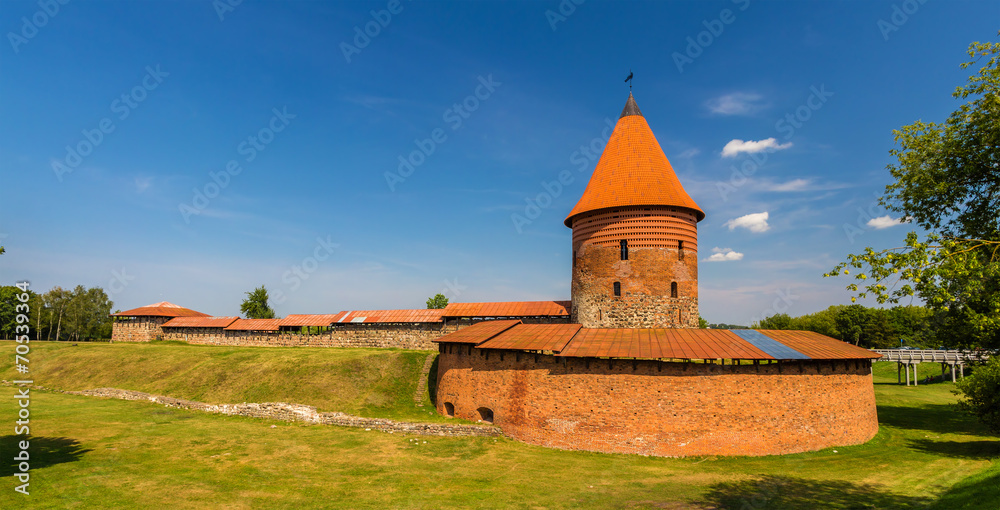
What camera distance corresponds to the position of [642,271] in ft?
63.9

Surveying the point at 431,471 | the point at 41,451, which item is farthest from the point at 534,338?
the point at 41,451

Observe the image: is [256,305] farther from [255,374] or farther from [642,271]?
[642,271]

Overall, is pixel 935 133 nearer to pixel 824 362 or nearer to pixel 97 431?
pixel 824 362

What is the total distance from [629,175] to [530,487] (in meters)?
14.4

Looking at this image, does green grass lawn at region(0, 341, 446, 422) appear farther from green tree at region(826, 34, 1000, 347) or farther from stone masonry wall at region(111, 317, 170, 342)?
green tree at region(826, 34, 1000, 347)

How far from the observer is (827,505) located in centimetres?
995

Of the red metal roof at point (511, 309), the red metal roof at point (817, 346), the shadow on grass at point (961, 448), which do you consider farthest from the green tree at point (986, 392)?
the red metal roof at point (511, 309)

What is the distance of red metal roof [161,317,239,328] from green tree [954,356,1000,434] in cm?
3828

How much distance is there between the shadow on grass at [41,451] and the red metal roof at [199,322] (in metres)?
18.2

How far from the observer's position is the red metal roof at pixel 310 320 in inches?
1164

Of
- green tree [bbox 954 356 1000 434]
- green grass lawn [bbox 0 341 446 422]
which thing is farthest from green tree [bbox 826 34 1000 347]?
green grass lawn [bbox 0 341 446 422]

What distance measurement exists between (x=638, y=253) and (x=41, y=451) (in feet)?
68.6

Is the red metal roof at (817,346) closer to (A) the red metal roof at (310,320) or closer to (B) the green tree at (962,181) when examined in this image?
(B) the green tree at (962,181)

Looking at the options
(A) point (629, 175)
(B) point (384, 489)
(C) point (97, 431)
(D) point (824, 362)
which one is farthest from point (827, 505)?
(C) point (97, 431)
